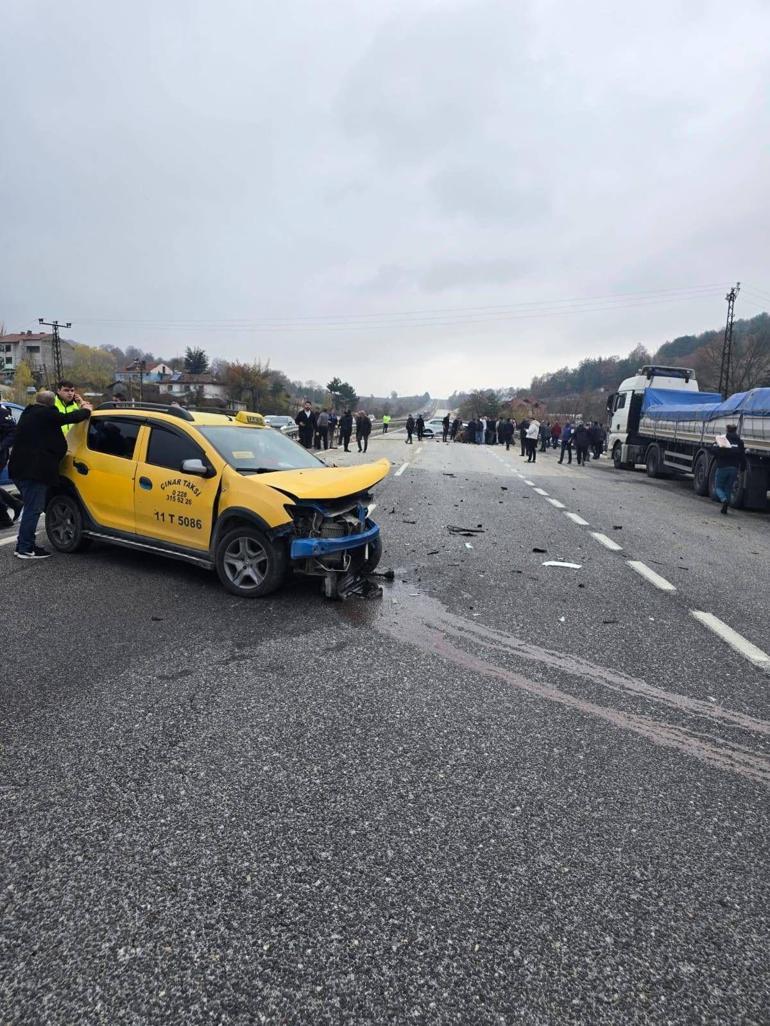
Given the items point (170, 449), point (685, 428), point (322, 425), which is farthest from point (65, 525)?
point (322, 425)

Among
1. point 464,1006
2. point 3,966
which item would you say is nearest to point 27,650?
point 3,966

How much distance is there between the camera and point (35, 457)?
6605 millimetres

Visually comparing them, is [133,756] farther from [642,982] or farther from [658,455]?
[658,455]

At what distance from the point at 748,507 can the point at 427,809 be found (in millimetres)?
13470

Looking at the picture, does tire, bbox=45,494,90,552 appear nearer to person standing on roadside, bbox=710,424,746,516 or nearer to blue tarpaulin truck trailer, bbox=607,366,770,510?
person standing on roadside, bbox=710,424,746,516

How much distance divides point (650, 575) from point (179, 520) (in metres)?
5.01

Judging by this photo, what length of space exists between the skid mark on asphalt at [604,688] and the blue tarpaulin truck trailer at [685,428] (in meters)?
10.7

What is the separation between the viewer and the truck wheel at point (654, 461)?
20.5 m

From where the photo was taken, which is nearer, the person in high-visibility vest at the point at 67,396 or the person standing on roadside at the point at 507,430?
the person in high-visibility vest at the point at 67,396

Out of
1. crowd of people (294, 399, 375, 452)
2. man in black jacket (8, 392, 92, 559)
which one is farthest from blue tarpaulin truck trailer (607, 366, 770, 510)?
man in black jacket (8, 392, 92, 559)

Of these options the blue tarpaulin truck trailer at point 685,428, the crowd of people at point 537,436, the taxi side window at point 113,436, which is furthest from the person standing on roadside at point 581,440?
the taxi side window at point 113,436

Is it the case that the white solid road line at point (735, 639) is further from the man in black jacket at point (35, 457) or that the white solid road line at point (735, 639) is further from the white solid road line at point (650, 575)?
the man in black jacket at point (35, 457)

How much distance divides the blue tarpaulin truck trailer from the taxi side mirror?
1161 cm

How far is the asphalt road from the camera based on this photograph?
1848 millimetres
